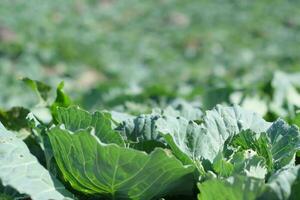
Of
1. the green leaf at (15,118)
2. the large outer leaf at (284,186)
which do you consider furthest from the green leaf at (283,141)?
the green leaf at (15,118)

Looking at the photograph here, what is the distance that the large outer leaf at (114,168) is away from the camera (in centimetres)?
191

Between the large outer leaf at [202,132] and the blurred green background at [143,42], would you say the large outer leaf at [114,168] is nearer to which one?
the large outer leaf at [202,132]

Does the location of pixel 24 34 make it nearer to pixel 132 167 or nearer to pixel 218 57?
pixel 218 57

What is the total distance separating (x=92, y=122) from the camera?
84.2 inches

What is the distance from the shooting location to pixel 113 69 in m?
15.0

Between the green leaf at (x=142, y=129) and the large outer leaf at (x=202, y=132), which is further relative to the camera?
the green leaf at (x=142, y=129)

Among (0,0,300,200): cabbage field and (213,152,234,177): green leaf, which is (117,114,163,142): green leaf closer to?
(0,0,300,200): cabbage field

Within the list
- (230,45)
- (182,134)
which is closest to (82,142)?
(182,134)

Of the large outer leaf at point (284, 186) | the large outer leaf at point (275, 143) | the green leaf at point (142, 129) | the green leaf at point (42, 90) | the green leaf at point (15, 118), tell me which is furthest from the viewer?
the green leaf at point (42, 90)

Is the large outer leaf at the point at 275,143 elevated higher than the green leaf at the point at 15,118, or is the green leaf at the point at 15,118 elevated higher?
the large outer leaf at the point at 275,143

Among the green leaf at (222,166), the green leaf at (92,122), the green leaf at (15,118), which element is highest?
the green leaf at (92,122)

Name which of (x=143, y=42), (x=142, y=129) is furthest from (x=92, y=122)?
(x=143, y=42)

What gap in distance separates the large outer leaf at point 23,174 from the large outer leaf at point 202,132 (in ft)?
1.39

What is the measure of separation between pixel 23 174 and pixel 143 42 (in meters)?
17.3
